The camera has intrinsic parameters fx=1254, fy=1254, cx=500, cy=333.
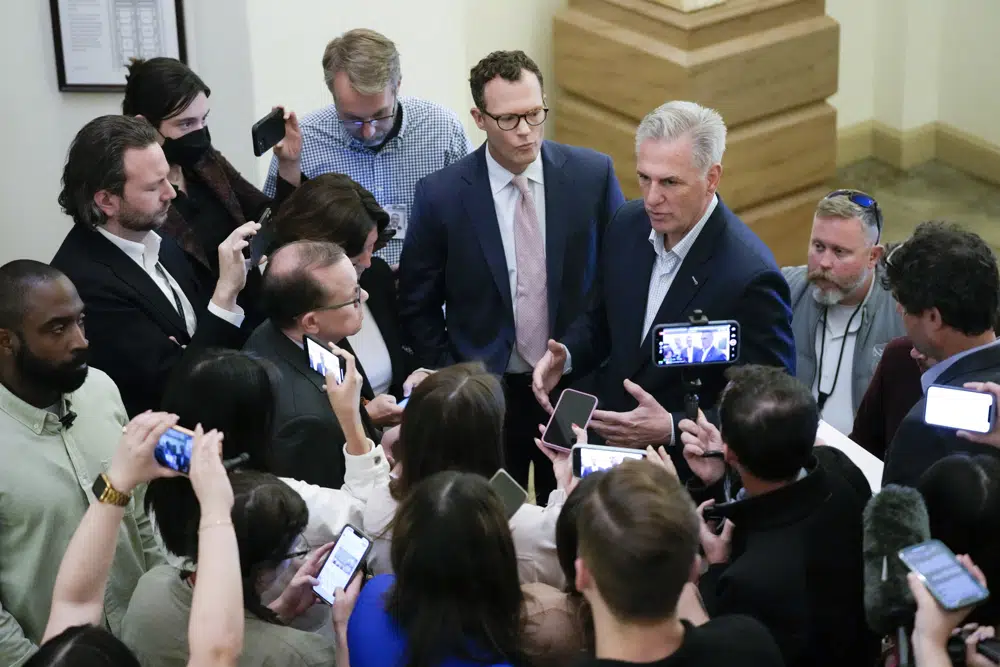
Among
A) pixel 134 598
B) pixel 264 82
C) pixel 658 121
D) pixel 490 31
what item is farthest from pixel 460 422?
pixel 490 31

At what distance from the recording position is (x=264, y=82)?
5.04 meters

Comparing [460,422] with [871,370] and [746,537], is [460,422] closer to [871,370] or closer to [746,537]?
[746,537]

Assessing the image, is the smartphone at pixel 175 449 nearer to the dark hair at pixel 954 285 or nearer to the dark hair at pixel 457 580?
the dark hair at pixel 457 580

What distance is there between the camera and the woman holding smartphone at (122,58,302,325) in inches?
148

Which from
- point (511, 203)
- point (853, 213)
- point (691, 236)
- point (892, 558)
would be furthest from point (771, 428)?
point (853, 213)

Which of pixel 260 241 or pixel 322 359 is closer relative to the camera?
pixel 322 359

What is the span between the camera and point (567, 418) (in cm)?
293

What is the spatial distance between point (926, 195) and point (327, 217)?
470 cm

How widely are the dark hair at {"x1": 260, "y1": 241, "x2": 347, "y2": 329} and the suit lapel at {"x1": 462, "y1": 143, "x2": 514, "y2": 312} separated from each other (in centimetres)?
66

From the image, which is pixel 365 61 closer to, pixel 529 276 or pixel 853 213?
pixel 529 276

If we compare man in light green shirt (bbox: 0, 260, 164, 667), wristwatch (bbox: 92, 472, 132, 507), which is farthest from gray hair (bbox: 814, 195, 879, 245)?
wristwatch (bbox: 92, 472, 132, 507)

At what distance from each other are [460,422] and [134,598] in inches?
27.1

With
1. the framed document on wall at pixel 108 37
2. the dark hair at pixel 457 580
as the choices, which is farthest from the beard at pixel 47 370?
the framed document on wall at pixel 108 37

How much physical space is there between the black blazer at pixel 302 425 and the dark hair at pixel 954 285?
1352mm
